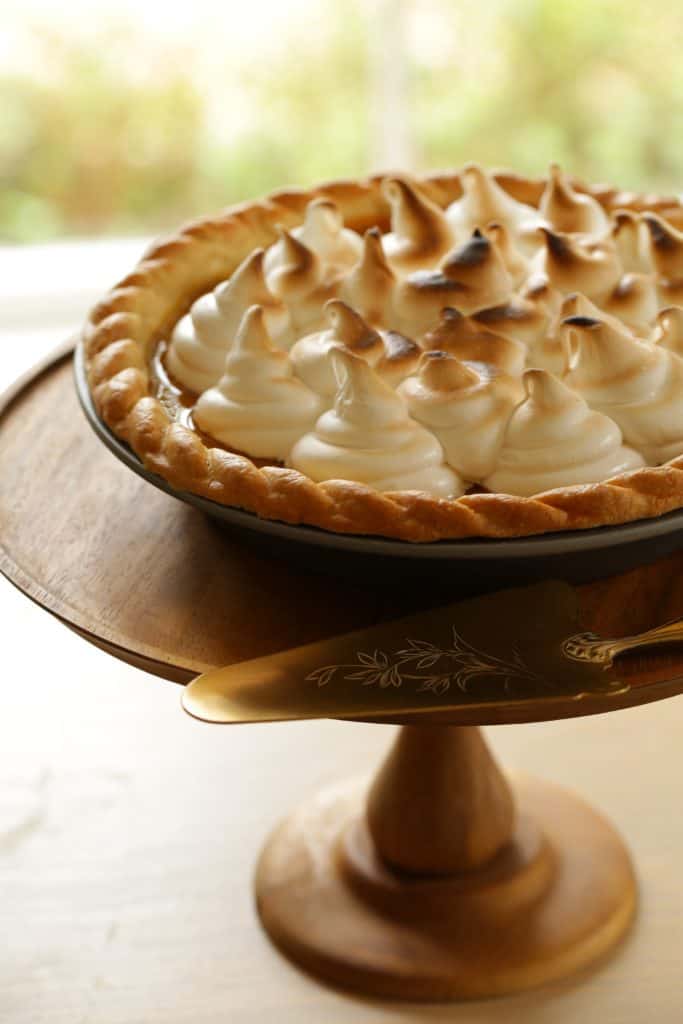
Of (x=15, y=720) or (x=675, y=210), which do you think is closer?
(x=675, y=210)

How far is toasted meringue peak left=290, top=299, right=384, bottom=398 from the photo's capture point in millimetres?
1594

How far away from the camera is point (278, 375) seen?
1.58 metres

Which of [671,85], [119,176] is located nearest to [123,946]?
[119,176]

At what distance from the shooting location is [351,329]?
5.31 feet

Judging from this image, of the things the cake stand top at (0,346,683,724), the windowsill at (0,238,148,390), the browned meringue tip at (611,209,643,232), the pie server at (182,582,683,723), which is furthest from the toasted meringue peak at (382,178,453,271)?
the windowsill at (0,238,148,390)

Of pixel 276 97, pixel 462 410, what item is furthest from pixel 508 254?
pixel 276 97

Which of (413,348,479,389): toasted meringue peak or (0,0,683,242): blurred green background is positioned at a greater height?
(413,348,479,389): toasted meringue peak

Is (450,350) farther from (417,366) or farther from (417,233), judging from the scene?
(417,233)

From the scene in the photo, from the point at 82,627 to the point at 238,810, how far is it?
36.1 inches

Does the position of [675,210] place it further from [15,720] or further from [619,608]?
[15,720]

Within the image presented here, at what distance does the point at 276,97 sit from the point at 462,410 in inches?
133

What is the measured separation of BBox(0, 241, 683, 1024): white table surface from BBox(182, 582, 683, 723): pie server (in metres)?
0.75

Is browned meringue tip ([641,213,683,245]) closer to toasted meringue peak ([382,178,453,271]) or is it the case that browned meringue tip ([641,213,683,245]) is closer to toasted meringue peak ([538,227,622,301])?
toasted meringue peak ([538,227,622,301])

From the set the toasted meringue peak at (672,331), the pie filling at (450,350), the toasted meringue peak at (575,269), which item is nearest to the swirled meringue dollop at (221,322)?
the pie filling at (450,350)
